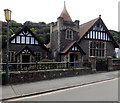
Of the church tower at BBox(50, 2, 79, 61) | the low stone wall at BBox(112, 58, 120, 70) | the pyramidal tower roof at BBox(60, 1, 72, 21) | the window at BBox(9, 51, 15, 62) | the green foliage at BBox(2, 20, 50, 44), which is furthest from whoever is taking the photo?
the green foliage at BBox(2, 20, 50, 44)

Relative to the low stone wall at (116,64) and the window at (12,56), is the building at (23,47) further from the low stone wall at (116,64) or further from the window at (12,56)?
the low stone wall at (116,64)

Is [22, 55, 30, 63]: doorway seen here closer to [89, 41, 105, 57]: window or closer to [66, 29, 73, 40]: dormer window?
[66, 29, 73, 40]: dormer window

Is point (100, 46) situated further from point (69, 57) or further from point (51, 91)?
point (51, 91)

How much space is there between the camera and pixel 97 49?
80.4ft

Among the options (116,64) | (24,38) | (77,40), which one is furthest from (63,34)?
(116,64)

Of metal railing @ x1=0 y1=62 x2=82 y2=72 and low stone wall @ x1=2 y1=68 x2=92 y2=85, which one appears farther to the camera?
metal railing @ x1=0 y1=62 x2=82 y2=72

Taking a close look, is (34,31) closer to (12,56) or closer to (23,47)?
(23,47)

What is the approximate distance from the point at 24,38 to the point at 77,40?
28.2 ft

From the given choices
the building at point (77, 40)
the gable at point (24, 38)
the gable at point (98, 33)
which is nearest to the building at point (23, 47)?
the gable at point (24, 38)

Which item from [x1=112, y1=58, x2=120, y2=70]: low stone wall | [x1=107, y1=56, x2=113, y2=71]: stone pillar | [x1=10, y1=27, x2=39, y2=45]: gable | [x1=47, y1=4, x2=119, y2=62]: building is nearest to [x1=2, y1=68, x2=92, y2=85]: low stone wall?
[x1=107, y1=56, x2=113, y2=71]: stone pillar

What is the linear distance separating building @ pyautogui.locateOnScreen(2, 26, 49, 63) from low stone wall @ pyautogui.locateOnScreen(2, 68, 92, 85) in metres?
8.31

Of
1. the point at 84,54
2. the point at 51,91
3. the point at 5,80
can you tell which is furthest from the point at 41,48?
the point at 51,91

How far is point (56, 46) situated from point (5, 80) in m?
13.7

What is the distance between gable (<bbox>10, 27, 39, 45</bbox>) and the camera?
19.8m
